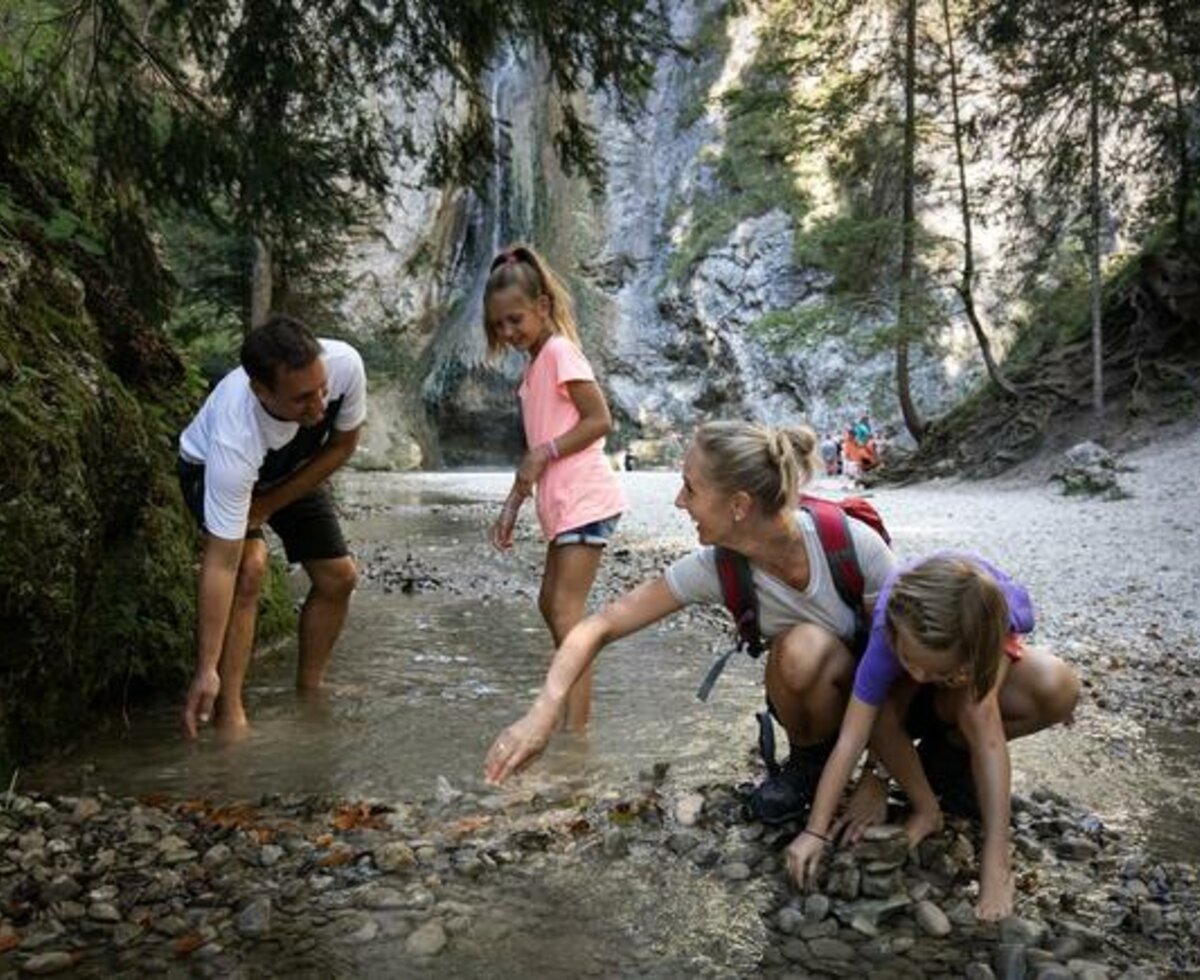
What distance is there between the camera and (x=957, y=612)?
6.60 feet

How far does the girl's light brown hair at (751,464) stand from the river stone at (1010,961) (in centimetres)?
99

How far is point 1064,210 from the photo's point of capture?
15969 millimetres

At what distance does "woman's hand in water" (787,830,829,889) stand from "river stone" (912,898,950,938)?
0.23m

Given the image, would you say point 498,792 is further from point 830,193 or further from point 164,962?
point 830,193

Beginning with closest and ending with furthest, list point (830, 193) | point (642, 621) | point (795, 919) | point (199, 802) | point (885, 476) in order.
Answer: point (795, 919), point (642, 621), point (199, 802), point (885, 476), point (830, 193)

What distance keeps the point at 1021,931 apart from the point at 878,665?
0.58 m

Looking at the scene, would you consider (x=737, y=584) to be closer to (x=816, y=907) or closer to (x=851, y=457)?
(x=816, y=907)

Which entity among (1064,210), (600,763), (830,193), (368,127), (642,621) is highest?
(830,193)

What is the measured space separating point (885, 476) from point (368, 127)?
14106mm

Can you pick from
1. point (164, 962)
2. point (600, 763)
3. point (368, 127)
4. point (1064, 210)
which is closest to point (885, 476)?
point (1064, 210)

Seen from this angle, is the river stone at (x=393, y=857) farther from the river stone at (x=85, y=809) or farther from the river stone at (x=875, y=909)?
the river stone at (x=875, y=909)

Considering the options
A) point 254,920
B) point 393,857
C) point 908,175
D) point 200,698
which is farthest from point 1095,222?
point 254,920

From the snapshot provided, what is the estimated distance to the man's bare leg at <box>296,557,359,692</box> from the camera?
3887 mm

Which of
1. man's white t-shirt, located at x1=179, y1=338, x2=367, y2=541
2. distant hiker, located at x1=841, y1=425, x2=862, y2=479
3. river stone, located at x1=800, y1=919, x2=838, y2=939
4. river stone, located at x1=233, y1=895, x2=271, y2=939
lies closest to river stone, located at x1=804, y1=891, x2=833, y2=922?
river stone, located at x1=800, y1=919, x2=838, y2=939
